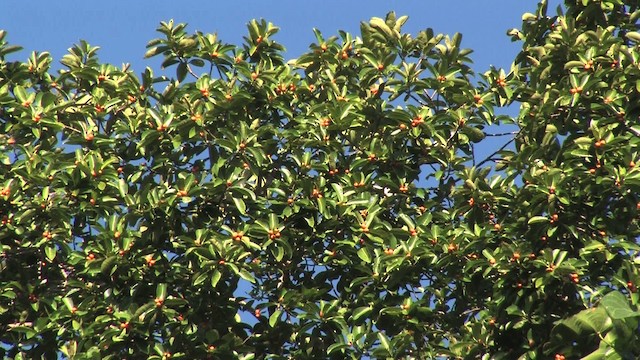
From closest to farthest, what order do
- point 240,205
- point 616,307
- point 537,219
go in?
point 616,307, point 537,219, point 240,205

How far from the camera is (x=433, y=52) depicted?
12.3 m

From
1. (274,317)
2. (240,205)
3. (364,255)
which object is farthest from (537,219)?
(240,205)

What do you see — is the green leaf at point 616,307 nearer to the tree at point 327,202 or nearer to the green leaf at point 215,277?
the tree at point 327,202

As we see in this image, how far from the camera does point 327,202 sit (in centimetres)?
1105

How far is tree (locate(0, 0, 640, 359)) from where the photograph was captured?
10523 mm

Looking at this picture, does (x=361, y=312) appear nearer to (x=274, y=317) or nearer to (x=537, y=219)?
(x=274, y=317)

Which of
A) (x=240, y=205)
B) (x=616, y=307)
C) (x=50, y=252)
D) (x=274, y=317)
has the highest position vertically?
(x=240, y=205)

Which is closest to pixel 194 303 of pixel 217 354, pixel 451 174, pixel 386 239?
pixel 217 354

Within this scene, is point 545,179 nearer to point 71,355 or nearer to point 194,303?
point 194,303

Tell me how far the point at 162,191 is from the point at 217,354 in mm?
1502

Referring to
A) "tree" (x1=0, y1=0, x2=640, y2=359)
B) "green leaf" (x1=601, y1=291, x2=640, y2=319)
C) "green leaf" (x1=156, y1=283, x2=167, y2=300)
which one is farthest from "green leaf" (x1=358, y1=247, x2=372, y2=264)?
"green leaf" (x1=601, y1=291, x2=640, y2=319)

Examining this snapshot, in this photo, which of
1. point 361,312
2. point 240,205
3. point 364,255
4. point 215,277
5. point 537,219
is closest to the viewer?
point 537,219

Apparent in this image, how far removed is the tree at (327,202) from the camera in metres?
10.5

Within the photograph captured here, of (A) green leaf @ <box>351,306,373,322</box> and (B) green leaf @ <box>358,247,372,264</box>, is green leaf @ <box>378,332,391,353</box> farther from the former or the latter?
(B) green leaf @ <box>358,247,372,264</box>
